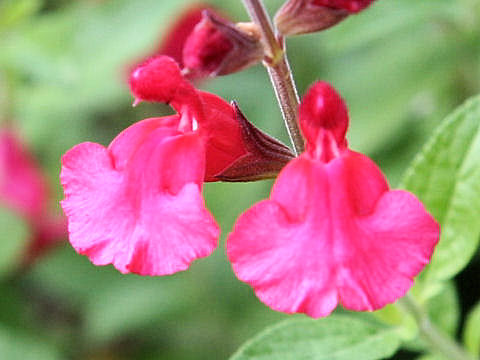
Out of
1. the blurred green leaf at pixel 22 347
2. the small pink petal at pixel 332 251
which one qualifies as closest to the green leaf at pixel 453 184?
the small pink petal at pixel 332 251

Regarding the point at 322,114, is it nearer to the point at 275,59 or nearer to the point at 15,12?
the point at 275,59

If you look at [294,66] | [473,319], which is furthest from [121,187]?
[294,66]

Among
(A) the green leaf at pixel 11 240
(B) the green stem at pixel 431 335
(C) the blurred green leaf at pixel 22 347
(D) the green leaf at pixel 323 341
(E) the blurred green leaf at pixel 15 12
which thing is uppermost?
(E) the blurred green leaf at pixel 15 12

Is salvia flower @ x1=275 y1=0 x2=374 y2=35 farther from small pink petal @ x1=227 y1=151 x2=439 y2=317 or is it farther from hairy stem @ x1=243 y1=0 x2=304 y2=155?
small pink petal @ x1=227 y1=151 x2=439 y2=317

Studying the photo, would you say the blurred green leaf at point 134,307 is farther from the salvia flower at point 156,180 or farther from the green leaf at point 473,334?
the salvia flower at point 156,180

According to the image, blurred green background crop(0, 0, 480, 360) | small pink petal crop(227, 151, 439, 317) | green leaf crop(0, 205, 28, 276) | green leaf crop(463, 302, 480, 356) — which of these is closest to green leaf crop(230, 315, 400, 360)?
green leaf crop(463, 302, 480, 356)

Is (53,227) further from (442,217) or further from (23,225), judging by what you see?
(442,217)
